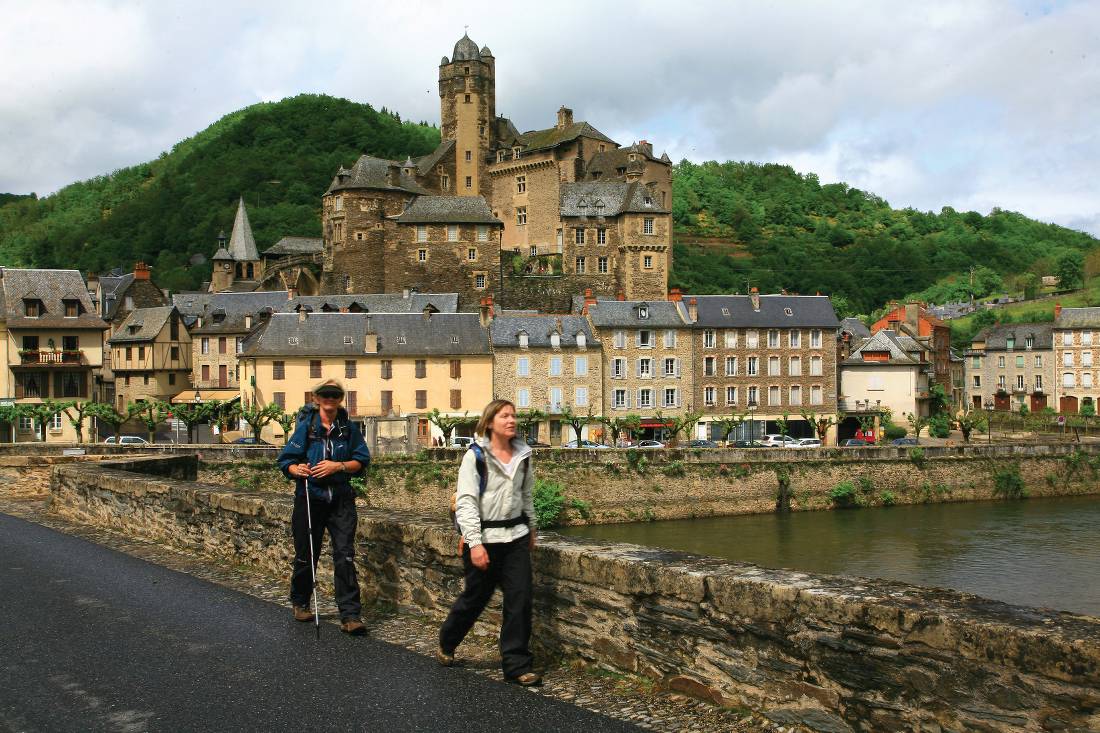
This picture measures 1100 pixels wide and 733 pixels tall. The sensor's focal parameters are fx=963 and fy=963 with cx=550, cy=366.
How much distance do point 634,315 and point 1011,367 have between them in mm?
33832

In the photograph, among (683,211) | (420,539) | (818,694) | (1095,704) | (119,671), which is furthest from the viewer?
(683,211)

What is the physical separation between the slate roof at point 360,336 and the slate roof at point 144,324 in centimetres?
712

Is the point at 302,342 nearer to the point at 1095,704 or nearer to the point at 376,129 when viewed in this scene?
the point at 1095,704

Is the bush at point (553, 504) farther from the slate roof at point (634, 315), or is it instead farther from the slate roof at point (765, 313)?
the slate roof at point (765, 313)

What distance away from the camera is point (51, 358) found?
46.3 metres

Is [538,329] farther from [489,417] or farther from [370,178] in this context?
[489,417]

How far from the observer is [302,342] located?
46.1 m

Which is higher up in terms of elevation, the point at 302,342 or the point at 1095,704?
the point at 302,342

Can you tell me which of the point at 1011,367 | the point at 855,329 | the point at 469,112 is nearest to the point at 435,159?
the point at 469,112

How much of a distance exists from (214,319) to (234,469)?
2369 cm

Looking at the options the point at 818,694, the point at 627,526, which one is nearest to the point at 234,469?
the point at 627,526

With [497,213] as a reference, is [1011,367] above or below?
→ below

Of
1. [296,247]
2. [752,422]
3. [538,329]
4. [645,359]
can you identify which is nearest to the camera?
[538,329]

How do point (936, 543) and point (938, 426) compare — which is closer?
point (936, 543)
